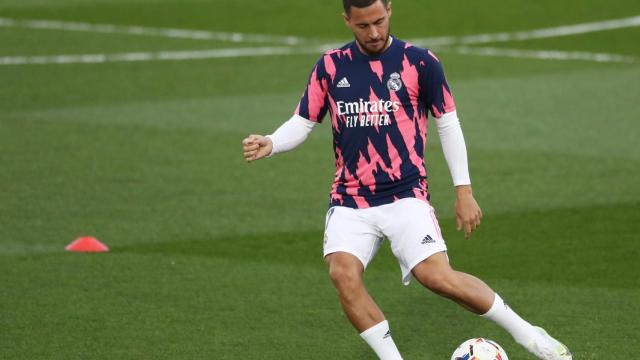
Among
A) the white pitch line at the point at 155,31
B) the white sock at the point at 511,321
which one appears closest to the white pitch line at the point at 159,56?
the white pitch line at the point at 155,31

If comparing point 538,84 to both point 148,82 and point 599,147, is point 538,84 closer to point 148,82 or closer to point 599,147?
point 599,147

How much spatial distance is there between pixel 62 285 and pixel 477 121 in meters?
7.94

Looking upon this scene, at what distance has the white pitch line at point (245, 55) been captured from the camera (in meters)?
22.6

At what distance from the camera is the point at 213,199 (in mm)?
13789

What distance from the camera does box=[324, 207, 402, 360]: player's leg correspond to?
26.1 feet

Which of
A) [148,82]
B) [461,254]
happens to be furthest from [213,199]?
[148,82]

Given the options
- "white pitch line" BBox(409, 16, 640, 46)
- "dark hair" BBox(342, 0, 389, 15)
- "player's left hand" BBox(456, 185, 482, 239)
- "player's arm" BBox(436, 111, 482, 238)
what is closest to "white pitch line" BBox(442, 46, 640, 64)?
"white pitch line" BBox(409, 16, 640, 46)

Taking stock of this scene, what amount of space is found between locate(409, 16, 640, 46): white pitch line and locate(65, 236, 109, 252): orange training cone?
13.1 m

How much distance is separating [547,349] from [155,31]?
1891 centimetres

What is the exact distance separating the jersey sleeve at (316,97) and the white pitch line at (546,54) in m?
14.6

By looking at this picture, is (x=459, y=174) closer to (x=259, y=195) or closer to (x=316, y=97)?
(x=316, y=97)

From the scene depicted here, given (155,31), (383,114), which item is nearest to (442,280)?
(383,114)

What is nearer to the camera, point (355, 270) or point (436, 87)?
point (355, 270)

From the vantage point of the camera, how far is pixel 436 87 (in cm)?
809
